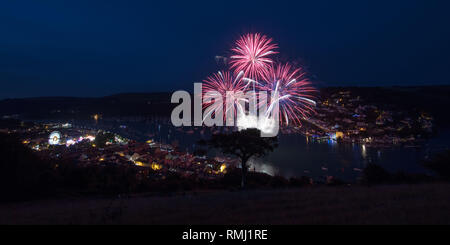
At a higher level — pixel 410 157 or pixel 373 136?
pixel 373 136

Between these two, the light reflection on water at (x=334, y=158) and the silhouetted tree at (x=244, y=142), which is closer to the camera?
the silhouetted tree at (x=244, y=142)

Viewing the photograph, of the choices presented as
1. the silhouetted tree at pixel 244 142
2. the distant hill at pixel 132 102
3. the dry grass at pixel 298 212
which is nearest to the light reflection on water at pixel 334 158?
the distant hill at pixel 132 102

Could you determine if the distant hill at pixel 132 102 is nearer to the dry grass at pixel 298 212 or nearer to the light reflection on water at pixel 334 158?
the light reflection on water at pixel 334 158

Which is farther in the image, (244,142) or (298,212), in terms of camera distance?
(244,142)

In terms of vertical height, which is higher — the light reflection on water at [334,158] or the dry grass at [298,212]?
the dry grass at [298,212]

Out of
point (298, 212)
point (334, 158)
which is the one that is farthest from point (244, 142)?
point (334, 158)

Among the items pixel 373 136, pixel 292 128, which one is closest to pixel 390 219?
pixel 373 136

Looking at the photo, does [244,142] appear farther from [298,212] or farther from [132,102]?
[132,102]

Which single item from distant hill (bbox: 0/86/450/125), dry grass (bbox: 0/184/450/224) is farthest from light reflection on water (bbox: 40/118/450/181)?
dry grass (bbox: 0/184/450/224)

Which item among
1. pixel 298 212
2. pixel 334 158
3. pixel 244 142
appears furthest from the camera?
pixel 334 158
